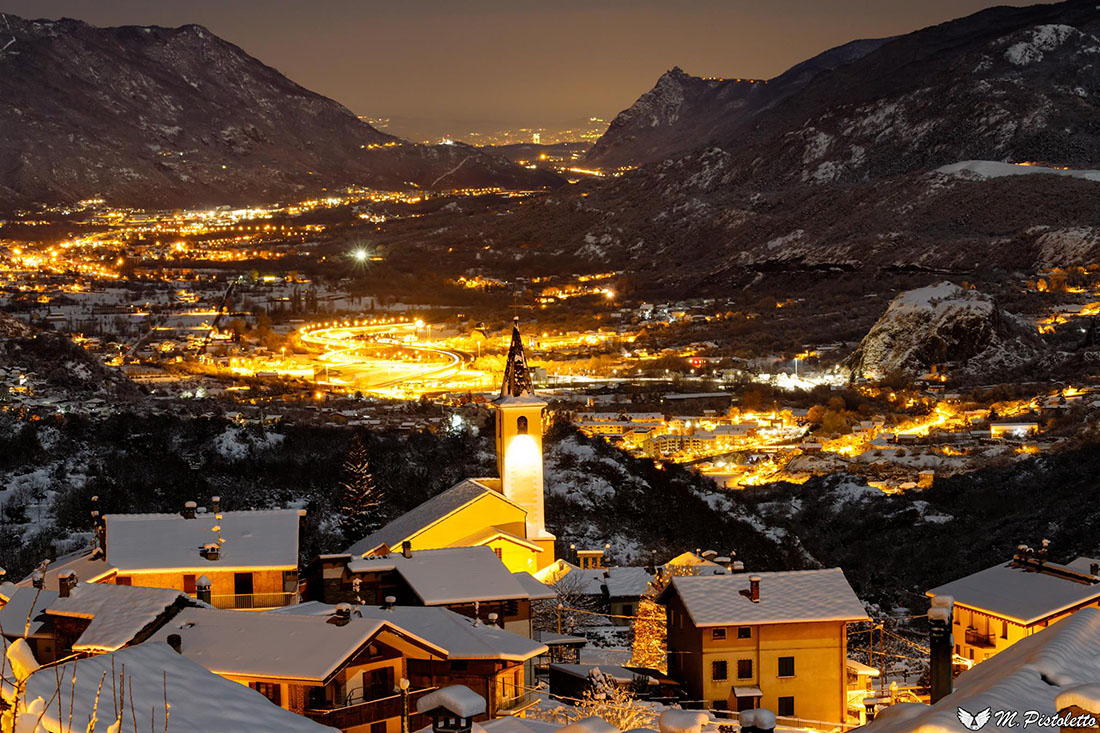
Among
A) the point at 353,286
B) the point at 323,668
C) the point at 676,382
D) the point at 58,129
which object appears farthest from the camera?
the point at 58,129

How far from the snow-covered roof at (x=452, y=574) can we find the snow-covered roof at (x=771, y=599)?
2130 mm

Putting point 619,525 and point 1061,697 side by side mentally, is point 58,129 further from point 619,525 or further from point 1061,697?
point 1061,697

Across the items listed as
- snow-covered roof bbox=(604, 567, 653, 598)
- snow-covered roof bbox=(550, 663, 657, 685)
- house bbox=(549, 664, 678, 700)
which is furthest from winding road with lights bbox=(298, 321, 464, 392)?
house bbox=(549, 664, 678, 700)

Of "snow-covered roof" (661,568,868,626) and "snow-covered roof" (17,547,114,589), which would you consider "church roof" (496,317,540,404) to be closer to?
"snow-covered roof" (661,568,868,626)

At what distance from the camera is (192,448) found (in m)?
35.8

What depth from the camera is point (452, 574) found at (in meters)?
18.7

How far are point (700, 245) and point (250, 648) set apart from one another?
116136 mm

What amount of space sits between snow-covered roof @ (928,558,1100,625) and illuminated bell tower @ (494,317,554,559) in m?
7.38

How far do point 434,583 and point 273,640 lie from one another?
471cm

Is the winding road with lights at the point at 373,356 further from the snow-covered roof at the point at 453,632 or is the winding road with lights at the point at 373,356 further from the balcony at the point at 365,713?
the balcony at the point at 365,713

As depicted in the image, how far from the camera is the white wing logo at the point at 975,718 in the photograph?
6.96m

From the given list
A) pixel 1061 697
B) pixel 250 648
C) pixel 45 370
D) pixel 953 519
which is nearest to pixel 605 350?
pixel 45 370

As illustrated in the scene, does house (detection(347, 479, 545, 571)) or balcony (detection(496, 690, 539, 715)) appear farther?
house (detection(347, 479, 545, 571))

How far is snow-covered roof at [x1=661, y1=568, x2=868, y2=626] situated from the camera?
17.4 meters
